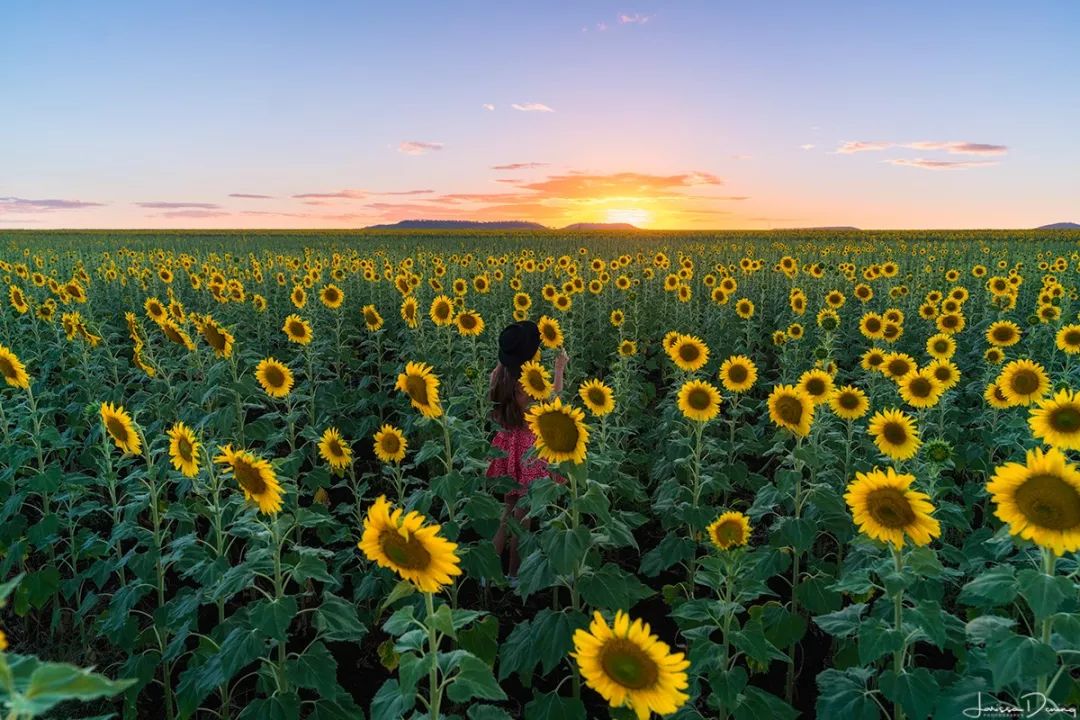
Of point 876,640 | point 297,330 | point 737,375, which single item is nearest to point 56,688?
point 876,640

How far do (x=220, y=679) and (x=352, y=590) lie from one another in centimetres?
232

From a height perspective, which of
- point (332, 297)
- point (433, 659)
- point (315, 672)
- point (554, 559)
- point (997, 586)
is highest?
point (332, 297)

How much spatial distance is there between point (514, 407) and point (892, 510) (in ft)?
11.0

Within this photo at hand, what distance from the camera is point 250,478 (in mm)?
3275

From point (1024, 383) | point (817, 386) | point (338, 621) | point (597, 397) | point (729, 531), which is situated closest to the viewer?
point (338, 621)

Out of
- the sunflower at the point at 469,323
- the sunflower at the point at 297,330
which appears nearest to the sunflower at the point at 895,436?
the sunflower at the point at 469,323

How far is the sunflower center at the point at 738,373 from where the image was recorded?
5977 millimetres

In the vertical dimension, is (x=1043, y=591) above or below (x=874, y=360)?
below

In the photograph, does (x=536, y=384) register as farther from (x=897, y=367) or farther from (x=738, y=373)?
(x=897, y=367)

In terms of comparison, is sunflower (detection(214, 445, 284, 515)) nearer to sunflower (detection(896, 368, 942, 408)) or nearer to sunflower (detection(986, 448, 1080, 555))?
sunflower (detection(986, 448, 1080, 555))

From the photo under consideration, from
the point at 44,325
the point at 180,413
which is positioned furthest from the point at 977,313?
the point at 44,325

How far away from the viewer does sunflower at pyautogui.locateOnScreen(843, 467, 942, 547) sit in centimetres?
301

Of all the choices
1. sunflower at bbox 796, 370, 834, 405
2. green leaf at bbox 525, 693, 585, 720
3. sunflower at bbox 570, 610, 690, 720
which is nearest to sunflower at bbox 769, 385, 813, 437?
sunflower at bbox 796, 370, 834, 405

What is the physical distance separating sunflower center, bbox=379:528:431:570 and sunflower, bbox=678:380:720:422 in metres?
3.17
